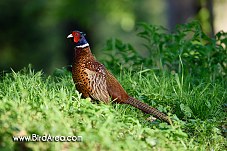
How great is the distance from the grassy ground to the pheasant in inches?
4.4

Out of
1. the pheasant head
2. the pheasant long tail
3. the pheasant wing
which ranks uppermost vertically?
the pheasant head

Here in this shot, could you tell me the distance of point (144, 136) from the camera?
4895mm

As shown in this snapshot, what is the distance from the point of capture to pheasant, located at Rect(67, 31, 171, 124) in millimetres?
5809

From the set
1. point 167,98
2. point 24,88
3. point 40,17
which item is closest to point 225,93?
point 167,98

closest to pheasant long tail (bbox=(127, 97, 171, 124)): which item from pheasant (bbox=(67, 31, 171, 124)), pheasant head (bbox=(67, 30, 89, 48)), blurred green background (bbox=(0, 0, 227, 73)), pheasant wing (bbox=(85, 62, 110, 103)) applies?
pheasant (bbox=(67, 31, 171, 124))

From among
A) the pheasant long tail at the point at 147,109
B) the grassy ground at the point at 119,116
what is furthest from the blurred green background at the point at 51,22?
the pheasant long tail at the point at 147,109

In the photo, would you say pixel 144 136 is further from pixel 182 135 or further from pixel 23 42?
pixel 23 42

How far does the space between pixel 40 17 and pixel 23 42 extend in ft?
3.29

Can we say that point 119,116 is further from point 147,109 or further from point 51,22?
point 51,22

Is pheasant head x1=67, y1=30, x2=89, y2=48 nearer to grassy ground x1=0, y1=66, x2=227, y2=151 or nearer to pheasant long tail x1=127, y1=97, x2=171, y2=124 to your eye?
grassy ground x1=0, y1=66, x2=227, y2=151

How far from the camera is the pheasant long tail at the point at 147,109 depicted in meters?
5.66

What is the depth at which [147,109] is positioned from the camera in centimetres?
579

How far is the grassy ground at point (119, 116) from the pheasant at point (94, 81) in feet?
0.37

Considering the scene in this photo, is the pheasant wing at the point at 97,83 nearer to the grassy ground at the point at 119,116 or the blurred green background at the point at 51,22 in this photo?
the grassy ground at the point at 119,116
